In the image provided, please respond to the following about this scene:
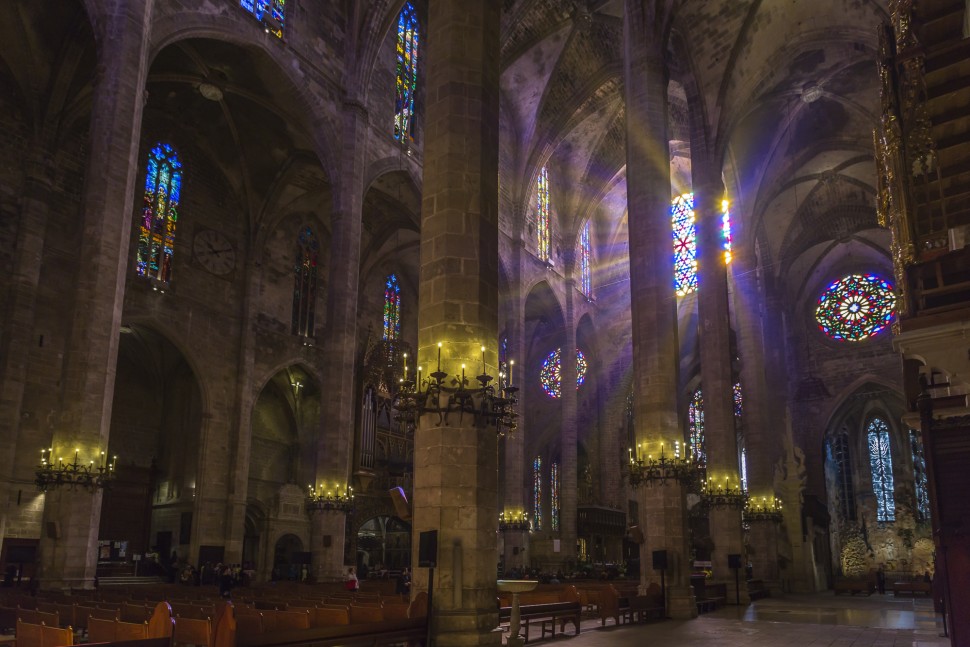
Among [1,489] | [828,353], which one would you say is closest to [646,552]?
[1,489]

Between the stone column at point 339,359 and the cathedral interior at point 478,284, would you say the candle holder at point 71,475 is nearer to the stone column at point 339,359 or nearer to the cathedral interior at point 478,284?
the cathedral interior at point 478,284

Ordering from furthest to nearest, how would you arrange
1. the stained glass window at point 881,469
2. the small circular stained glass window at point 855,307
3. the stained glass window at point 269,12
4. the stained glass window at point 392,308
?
the small circular stained glass window at point 855,307 < the stained glass window at point 881,469 < the stained glass window at point 392,308 < the stained glass window at point 269,12

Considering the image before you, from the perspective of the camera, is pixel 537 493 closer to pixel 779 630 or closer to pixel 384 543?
pixel 384 543

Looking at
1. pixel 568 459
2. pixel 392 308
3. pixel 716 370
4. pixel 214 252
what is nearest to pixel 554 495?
pixel 568 459

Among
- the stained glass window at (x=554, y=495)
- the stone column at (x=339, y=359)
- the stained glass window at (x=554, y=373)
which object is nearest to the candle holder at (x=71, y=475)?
the stone column at (x=339, y=359)

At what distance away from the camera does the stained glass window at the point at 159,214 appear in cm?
2402

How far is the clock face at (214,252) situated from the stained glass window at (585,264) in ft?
60.1

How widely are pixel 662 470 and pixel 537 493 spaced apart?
2394 centimetres

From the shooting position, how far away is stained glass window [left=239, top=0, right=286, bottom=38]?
21.0 metres

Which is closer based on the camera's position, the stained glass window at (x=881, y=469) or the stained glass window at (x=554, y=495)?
the stained glass window at (x=881, y=469)

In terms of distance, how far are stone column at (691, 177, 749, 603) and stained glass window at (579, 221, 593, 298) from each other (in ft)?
47.3

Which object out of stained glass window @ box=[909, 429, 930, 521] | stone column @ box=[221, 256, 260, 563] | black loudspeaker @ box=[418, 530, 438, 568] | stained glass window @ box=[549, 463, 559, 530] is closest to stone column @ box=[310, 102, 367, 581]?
stone column @ box=[221, 256, 260, 563]

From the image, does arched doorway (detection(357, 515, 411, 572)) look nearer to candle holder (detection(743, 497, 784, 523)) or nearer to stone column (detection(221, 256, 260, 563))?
stone column (detection(221, 256, 260, 563))

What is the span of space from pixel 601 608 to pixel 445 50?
10.0 meters
